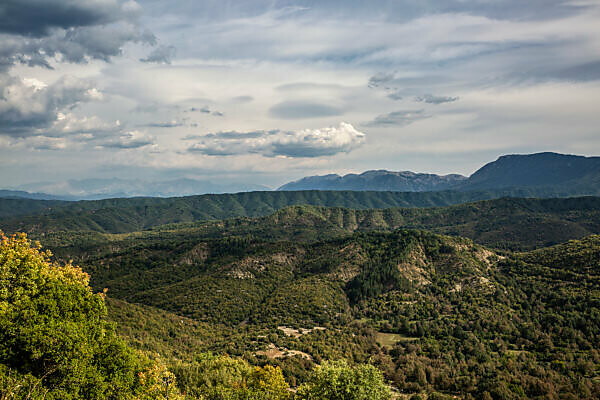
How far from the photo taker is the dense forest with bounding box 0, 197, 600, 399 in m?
30.9

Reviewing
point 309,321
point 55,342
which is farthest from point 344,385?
point 309,321

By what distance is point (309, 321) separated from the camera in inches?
3967

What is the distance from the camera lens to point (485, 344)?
82.4 m

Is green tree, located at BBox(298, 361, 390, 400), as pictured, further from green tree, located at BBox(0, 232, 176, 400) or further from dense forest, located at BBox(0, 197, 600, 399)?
green tree, located at BBox(0, 232, 176, 400)

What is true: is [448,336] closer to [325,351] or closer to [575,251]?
[325,351]


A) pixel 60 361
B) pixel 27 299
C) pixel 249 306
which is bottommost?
pixel 249 306

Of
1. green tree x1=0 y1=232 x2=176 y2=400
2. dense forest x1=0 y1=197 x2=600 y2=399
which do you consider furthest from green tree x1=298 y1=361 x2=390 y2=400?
green tree x1=0 y1=232 x2=176 y2=400

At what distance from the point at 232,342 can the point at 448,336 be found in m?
57.1

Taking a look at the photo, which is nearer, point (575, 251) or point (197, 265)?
point (575, 251)

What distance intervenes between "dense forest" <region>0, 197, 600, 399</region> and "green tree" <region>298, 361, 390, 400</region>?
210 millimetres

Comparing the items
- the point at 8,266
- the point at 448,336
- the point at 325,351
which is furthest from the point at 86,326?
the point at 448,336

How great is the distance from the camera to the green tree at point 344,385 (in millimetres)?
39250

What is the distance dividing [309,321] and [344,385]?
205 feet

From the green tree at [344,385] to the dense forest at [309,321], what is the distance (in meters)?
0.21
